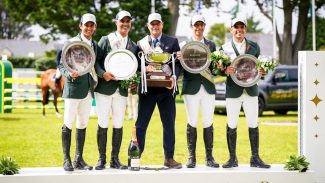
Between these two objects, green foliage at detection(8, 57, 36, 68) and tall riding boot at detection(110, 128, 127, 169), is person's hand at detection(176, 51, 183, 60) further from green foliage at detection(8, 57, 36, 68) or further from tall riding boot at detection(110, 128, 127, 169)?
green foliage at detection(8, 57, 36, 68)

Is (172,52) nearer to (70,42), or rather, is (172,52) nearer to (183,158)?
(70,42)

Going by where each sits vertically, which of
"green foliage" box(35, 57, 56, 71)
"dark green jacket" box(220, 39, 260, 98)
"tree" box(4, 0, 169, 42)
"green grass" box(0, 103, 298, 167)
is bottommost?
"green grass" box(0, 103, 298, 167)

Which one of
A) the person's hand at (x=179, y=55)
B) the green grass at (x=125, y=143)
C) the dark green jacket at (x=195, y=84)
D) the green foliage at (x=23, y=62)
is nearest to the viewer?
the person's hand at (x=179, y=55)

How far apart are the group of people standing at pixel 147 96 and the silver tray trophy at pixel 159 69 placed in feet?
0.20

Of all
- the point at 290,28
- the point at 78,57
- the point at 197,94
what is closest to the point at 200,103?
the point at 197,94

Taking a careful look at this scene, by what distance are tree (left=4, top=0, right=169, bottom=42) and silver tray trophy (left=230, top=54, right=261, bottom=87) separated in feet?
102

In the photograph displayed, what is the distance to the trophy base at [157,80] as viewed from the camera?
7836mm

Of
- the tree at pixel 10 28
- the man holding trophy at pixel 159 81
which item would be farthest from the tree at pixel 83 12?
the man holding trophy at pixel 159 81

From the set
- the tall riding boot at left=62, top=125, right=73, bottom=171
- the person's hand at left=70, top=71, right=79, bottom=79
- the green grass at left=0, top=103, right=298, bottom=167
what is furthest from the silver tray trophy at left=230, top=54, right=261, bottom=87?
the green grass at left=0, top=103, right=298, bottom=167

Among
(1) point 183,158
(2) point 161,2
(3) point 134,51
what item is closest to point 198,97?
(3) point 134,51

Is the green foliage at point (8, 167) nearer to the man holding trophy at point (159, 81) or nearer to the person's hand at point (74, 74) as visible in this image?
the person's hand at point (74, 74)

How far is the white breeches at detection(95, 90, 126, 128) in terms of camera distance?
7.87 m

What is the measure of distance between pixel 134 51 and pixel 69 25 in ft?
112

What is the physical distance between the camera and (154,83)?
7.84m
